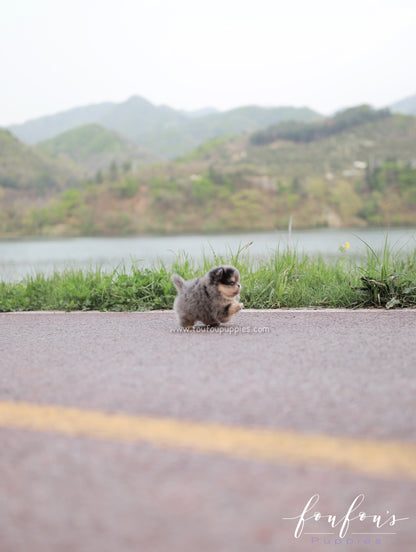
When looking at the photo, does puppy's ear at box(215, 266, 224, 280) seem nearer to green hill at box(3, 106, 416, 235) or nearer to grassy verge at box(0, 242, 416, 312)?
grassy verge at box(0, 242, 416, 312)

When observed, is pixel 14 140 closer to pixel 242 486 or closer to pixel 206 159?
pixel 206 159

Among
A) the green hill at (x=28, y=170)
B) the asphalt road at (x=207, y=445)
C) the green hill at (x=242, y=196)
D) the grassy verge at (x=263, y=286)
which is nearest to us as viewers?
the asphalt road at (x=207, y=445)

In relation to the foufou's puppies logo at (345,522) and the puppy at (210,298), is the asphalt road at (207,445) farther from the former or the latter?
the puppy at (210,298)

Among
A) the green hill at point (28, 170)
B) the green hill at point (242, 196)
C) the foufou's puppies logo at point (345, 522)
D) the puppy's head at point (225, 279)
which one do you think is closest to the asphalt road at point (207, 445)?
the foufou's puppies logo at point (345, 522)

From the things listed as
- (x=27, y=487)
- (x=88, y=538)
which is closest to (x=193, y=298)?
(x=27, y=487)

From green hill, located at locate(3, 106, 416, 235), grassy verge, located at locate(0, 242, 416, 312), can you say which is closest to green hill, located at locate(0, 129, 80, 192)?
green hill, located at locate(3, 106, 416, 235)

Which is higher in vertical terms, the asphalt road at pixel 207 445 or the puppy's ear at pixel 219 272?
the puppy's ear at pixel 219 272

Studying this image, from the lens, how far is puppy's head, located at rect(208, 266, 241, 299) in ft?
16.8

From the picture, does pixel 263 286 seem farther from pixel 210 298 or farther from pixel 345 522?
pixel 345 522

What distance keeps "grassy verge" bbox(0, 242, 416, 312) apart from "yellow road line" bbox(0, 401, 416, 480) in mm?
4367

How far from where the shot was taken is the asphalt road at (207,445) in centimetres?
179

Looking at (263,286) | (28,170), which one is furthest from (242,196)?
(263,286)

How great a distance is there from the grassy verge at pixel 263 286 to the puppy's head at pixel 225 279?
2.16 m

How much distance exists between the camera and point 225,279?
5125 millimetres
